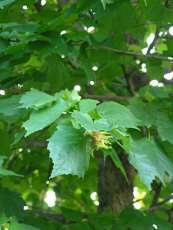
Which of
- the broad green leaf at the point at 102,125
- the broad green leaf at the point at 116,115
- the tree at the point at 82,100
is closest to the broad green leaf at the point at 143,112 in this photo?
the tree at the point at 82,100

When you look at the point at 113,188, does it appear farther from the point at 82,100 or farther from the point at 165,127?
the point at 82,100

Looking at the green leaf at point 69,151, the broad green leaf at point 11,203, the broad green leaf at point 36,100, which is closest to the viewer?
the green leaf at point 69,151

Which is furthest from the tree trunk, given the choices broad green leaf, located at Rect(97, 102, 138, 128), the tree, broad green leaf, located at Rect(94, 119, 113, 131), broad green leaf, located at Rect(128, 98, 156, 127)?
broad green leaf, located at Rect(94, 119, 113, 131)

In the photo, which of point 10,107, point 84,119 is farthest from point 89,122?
point 10,107

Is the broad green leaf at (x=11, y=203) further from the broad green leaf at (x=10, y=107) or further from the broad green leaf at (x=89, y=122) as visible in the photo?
the broad green leaf at (x=89, y=122)

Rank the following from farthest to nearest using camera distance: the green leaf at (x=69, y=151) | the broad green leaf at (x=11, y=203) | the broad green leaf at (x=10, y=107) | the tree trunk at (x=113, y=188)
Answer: the tree trunk at (x=113, y=188) < the broad green leaf at (x=11, y=203) < the broad green leaf at (x=10, y=107) < the green leaf at (x=69, y=151)

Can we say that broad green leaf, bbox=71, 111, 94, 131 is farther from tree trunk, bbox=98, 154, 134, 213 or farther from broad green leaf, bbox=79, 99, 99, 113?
tree trunk, bbox=98, 154, 134, 213

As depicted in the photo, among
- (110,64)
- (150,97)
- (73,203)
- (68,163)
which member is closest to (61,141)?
(68,163)

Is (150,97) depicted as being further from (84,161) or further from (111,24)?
(84,161)
